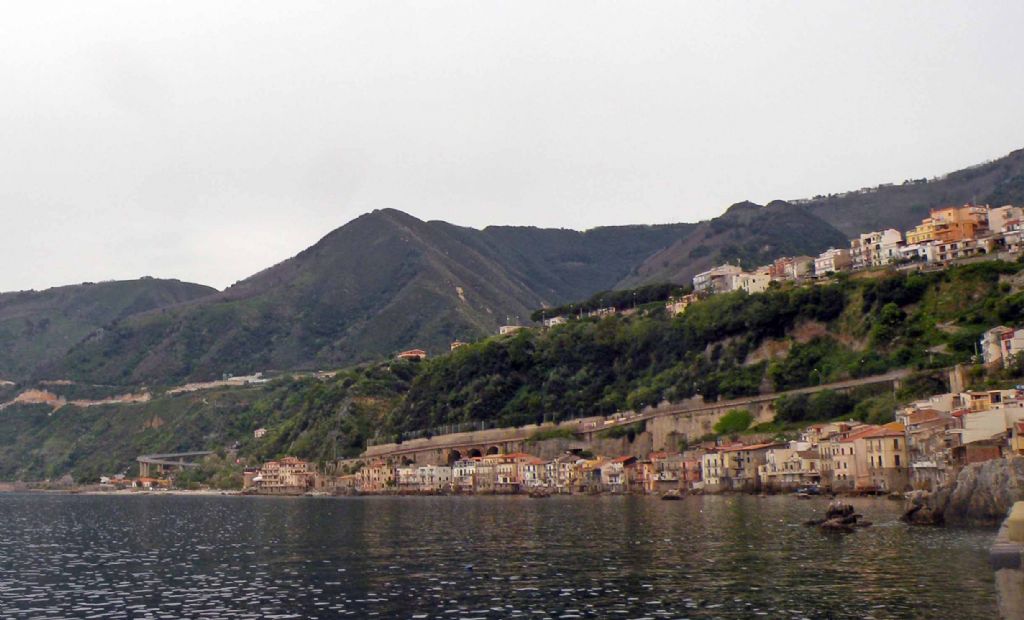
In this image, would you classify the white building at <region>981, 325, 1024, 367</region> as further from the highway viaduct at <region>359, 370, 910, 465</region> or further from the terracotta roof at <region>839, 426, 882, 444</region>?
the terracotta roof at <region>839, 426, 882, 444</region>

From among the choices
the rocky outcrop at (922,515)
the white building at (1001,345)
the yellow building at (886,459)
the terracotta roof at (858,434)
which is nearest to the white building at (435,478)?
the terracotta roof at (858,434)

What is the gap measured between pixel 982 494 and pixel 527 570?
26.8m

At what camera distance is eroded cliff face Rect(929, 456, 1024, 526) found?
5562 centimetres

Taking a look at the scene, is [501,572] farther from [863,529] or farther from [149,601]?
[863,529]

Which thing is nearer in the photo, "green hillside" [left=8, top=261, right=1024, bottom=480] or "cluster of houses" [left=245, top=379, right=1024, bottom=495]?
"cluster of houses" [left=245, top=379, right=1024, bottom=495]

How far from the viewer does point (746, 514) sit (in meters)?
76.7

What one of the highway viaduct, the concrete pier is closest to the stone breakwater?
the concrete pier

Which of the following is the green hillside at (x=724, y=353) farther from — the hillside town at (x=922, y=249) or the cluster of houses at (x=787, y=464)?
the cluster of houses at (x=787, y=464)

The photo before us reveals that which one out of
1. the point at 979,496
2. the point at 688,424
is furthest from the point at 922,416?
the point at 688,424

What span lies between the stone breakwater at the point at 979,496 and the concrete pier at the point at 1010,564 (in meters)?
13.4

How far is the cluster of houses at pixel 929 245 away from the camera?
5817 inches

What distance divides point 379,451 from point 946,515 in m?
131

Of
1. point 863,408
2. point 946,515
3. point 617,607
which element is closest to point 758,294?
point 863,408

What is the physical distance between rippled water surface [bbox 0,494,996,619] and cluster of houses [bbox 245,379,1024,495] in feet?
23.1
